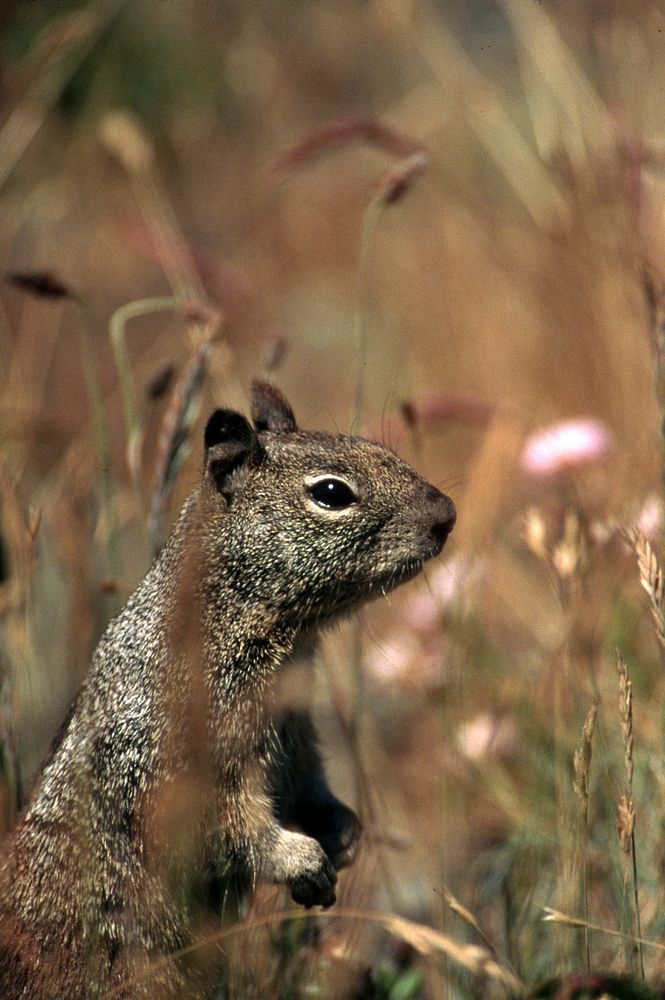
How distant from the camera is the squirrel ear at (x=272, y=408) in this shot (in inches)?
129

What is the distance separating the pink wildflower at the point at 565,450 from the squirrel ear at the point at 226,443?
3.22ft

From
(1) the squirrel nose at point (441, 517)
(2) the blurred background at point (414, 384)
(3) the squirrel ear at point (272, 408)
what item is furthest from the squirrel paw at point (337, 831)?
(3) the squirrel ear at point (272, 408)

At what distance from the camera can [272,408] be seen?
3.29 metres

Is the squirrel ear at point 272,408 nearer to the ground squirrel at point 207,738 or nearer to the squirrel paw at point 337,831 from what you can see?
the ground squirrel at point 207,738

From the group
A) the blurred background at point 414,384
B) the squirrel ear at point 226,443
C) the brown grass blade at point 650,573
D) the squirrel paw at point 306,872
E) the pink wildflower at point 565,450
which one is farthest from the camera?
the pink wildflower at point 565,450

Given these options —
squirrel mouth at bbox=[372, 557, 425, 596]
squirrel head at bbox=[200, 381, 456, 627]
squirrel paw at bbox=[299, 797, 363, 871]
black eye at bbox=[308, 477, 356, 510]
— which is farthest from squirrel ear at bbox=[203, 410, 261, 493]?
squirrel paw at bbox=[299, 797, 363, 871]

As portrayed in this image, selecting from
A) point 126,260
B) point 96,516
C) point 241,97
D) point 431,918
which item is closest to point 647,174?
point 96,516

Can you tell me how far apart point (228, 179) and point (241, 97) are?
2.01ft

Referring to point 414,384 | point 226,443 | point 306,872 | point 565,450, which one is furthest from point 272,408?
point 414,384

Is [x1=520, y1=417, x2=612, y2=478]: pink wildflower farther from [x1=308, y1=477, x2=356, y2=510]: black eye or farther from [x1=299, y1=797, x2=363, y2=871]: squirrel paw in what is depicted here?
[x1=299, y1=797, x2=363, y2=871]: squirrel paw

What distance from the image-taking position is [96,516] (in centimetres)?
454

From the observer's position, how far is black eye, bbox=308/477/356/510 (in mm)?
2979

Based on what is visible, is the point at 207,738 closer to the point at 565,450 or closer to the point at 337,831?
the point at 337,831

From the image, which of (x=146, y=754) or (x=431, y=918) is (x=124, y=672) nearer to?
(x=146, y=754)
